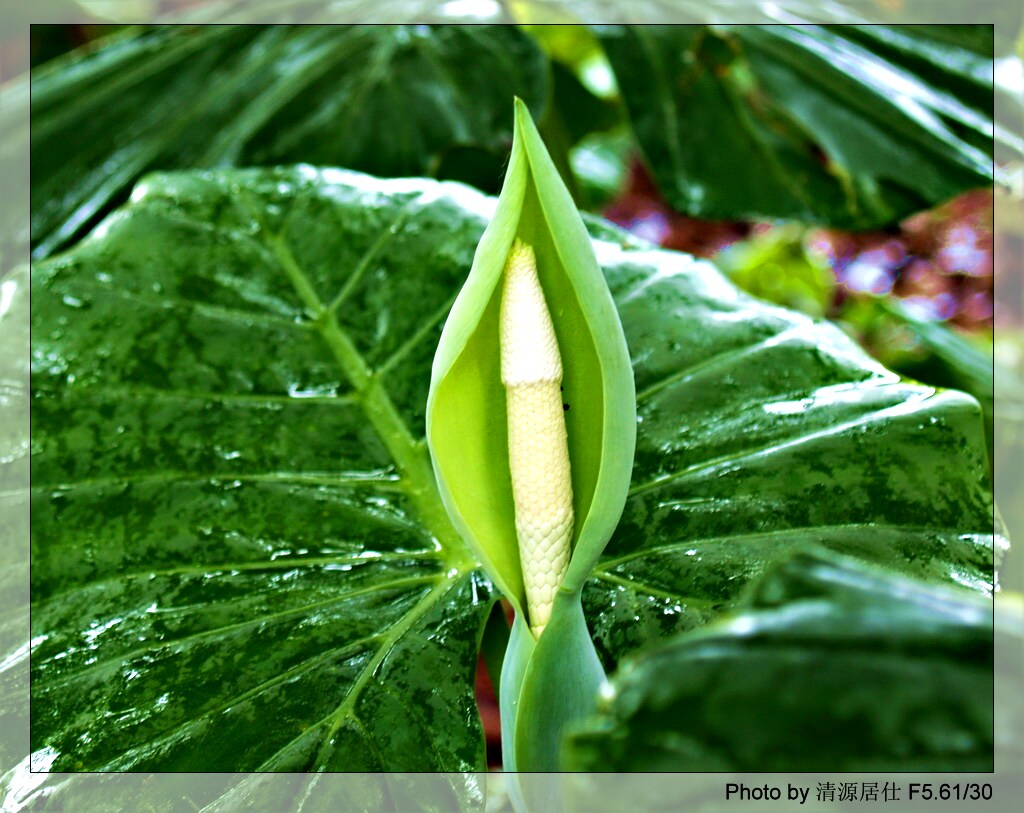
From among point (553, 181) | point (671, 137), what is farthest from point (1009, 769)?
point (671, 137)

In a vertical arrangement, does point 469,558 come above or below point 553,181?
below

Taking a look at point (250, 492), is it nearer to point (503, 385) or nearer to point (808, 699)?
point (503, 385)

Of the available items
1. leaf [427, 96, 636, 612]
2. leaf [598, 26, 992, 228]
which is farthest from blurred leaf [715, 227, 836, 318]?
leaf [427, 96, 636, 612]

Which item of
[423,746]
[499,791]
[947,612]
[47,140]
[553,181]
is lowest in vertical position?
[499,791]

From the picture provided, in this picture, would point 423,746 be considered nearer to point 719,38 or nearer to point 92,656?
point 92,656

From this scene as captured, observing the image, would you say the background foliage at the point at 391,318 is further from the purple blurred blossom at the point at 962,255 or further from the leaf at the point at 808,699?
the purple blurred blossom at the point at 962,255

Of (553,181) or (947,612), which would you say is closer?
(947,612)

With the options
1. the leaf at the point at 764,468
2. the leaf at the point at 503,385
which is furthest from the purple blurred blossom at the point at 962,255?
the leaf at the point at 503,385

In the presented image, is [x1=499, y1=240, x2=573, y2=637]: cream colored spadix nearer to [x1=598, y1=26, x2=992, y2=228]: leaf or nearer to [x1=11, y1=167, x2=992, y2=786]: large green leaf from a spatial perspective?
[x1=11, y1=167, x2=992, y2=786]: large green leaf
